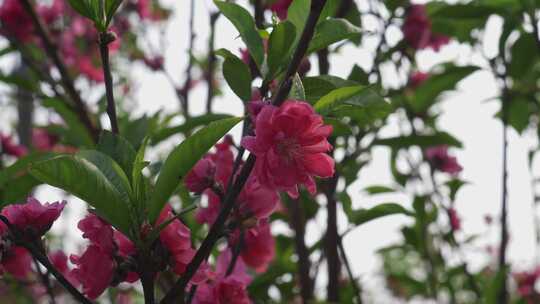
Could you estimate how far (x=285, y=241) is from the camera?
103 inches

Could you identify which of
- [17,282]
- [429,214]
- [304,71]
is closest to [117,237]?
[304,71]

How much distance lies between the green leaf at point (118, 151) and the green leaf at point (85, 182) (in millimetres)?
110

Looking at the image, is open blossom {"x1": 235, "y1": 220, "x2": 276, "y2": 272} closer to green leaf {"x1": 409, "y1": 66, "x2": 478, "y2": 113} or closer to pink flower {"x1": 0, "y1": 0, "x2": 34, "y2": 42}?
green leaf {"x1": 409, "y1": 66, "x2": 478, "y2": 113}

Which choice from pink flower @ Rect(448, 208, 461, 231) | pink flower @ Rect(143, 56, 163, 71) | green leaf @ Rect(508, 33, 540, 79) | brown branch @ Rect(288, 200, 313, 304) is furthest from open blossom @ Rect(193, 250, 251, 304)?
pink flower @ Rect(143, 56, 163, 71)

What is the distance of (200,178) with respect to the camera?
4.02 feet

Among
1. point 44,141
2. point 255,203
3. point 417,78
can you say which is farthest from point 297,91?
point 44,141

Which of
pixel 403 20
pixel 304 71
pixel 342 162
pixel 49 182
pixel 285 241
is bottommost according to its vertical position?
pixel 285 241

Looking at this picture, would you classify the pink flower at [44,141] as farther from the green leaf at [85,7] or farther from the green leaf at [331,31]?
the green leaf at [331,31]

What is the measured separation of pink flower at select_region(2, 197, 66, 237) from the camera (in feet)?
3.34

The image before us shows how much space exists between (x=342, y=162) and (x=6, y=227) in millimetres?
1241

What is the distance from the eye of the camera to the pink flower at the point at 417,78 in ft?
9.90

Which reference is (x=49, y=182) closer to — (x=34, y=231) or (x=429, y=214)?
(x=34, y=231)

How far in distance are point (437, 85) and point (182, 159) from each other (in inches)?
69.0

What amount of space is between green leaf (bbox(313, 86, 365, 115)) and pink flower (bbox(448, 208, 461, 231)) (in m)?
2.02
